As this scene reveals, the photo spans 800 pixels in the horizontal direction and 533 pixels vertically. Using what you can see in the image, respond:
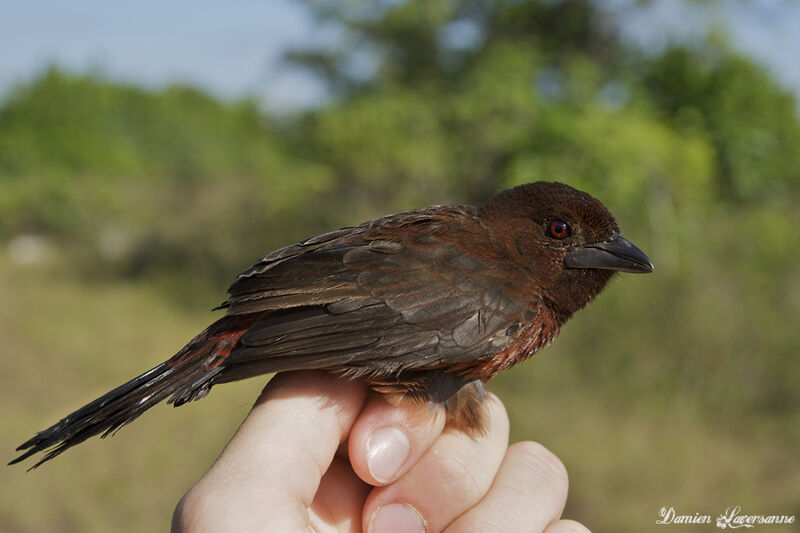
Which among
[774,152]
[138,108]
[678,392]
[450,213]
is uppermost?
[138,108]

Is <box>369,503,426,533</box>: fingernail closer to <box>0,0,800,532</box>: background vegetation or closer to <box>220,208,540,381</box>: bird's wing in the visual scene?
<box>220,208,540,381</box>: bird's wing

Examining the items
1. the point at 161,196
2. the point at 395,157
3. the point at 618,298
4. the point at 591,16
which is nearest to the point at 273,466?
the point at 618,298

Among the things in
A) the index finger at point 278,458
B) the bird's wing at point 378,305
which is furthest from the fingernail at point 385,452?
the bird's wing at point 378,305

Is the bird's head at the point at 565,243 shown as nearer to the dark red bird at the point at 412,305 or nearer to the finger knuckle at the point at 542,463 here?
the dark red bird at the point at 412,305

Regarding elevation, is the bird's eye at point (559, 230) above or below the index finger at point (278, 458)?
above

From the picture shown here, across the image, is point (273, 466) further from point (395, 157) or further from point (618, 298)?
point (395, 157)

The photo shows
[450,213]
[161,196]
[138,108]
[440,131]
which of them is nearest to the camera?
[450,213]

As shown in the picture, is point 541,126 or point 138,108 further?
point 138,108

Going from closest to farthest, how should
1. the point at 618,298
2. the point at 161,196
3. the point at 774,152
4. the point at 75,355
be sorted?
the point at 618,298, the point at 75,355, the point at 774,152, the point at 161,196
